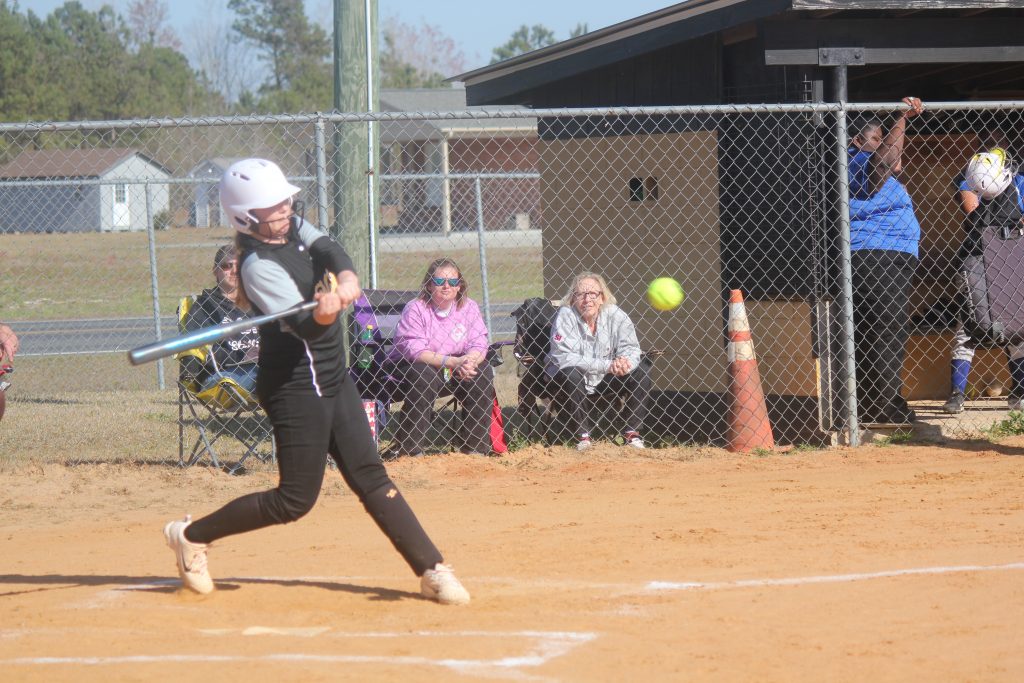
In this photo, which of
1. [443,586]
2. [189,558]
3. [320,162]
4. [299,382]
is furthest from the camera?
[320,162]

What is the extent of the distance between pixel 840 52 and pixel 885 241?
1420 millimetres

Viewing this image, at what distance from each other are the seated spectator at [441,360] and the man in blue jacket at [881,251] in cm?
285

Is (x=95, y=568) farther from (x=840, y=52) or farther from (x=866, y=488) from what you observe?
(x=840, y=52)

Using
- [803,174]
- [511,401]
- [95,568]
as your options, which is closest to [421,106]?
[511,401]

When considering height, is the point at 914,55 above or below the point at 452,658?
above

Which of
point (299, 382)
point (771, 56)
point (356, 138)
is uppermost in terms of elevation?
point (771, 56)

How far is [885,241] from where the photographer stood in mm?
9258

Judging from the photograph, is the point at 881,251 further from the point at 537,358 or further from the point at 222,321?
the point at 222,321

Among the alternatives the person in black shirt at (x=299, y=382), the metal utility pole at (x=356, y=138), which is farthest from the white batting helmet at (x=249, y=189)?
the metal utility pole at (x=356, y=138)

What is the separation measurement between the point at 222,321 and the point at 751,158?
4.19 meters

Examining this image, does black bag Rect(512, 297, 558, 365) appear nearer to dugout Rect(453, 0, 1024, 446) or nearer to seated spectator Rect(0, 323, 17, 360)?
dugout Rect(453, 0, 1024, 446)

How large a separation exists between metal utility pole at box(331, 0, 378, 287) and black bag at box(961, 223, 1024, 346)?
14.8ft

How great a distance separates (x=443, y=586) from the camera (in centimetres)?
529

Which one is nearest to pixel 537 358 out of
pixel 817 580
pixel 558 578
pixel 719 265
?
pixel 719 265
